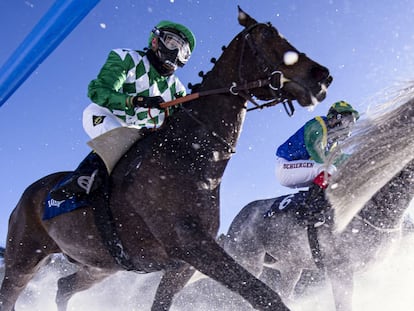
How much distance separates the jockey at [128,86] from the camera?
11.0ft

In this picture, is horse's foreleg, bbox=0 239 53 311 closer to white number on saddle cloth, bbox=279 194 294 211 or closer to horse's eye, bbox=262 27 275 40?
white number on saddle cloth, bbox=279 194 294 211

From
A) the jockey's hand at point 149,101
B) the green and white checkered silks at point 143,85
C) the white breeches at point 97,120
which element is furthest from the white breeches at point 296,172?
the jockey's hand at point 149,101

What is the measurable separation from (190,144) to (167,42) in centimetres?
103

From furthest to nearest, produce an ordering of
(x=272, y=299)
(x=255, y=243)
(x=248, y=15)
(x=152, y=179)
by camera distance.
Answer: (x=255, y=243) < (x=248, y=15) < (x=152, y=179) < (x=272, y=299)

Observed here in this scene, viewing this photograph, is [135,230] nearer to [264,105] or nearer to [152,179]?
[152,179]

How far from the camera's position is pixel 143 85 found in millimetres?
3715

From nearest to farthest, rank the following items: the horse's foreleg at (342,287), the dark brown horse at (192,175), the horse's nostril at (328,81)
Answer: the dark brown horse at (192,175) → the horse's nostril at (328,81) → the horse's foreleg at (342,287)

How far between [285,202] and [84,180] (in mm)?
2575

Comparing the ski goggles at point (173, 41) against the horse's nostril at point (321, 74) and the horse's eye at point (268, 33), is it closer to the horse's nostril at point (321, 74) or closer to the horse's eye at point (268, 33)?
the horse's eye at point (268, 33)

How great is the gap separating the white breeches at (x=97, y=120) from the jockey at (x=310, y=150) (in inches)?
78.8

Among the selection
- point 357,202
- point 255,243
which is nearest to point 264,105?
point 357,202

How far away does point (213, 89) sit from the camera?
3.14 metres

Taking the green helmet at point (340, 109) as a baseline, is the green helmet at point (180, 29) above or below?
above

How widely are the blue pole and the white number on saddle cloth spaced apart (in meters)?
2.96
